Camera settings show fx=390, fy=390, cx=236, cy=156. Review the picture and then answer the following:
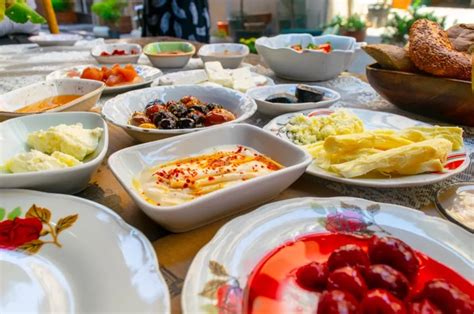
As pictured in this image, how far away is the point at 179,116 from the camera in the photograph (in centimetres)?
90

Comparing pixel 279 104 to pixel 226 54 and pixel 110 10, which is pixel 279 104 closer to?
pixel 226 54

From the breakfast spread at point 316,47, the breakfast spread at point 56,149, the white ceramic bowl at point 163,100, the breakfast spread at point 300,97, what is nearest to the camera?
the breakfast spread at point 56,149

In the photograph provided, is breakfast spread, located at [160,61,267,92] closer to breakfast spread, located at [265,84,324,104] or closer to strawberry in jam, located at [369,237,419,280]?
breakfast spread, located at [265,84,324,104]

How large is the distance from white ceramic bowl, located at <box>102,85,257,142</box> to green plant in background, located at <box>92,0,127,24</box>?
7381 mm

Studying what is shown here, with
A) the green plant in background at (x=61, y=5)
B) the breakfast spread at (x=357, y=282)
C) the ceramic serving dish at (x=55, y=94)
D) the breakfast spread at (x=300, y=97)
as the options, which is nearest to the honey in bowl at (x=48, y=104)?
the ceramic serving dish at (x=55, y=94)

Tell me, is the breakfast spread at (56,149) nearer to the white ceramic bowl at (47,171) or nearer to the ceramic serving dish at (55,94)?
Answer: the white ceramic bowl at (47,171)

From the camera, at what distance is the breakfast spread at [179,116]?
34.2 inches

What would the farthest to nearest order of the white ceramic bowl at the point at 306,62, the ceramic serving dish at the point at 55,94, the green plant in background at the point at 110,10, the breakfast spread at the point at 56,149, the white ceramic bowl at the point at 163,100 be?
the green plant in background at the point at 110,10
the white ceramic bowl at the point at 306,62
the ceramic serving dish at the point at 55,94
the white ceramic bowl at the point at 163,100
the breakfast spread at the point at 56,149

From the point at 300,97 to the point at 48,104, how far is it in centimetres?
69

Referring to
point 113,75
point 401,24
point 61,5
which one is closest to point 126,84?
point 113,75

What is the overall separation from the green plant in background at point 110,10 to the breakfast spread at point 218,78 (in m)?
7.14

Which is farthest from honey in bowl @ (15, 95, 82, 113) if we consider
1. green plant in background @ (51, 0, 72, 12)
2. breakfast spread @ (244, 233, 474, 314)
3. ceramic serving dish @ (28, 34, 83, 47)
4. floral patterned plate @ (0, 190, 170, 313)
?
green plant in background @ (51, 0, 72, 12)

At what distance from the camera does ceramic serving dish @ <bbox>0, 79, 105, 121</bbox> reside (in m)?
0.97

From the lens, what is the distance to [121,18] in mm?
7852
